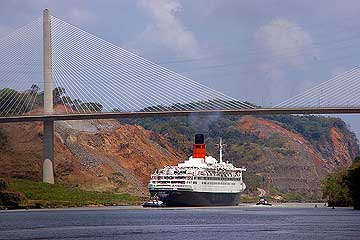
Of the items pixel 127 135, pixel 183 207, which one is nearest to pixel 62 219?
pixel 183 207

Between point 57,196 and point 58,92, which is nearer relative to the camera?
point 57,196

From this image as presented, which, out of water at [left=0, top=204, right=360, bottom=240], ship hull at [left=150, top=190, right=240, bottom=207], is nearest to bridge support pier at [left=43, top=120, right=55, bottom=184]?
ship hull at [left=150, top=190, right=240, bottom=207]

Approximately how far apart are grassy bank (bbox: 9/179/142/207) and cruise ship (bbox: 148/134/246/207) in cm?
545

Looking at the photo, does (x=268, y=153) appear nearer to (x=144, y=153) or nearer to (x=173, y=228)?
(x=144, y=153)

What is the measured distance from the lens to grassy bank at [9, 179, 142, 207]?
9281cm

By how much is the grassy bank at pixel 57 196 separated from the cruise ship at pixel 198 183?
17.9 ft

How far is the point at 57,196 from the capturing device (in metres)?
95.5

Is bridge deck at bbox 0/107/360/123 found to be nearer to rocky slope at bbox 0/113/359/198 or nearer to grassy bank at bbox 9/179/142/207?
grassy bank at bbox 9/179/142/207

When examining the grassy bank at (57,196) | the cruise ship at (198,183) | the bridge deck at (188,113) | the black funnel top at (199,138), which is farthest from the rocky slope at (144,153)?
the bridge deck at (188,113)

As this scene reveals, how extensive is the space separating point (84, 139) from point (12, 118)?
33075 mm

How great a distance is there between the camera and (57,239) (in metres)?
46.7

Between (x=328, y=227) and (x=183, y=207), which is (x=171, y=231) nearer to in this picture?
(x=328, y=227)

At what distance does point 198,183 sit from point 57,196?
47.2ft

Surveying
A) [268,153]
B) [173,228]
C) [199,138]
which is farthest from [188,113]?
[268,153]
